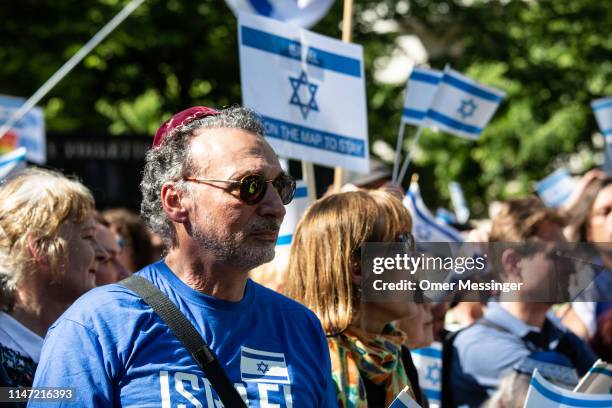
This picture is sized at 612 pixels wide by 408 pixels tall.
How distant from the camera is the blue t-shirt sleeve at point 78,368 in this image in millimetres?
2354

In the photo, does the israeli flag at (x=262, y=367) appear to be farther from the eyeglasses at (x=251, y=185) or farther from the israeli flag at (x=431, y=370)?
the israeli flag at (x=431, y=370)

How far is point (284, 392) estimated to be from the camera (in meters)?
2.57

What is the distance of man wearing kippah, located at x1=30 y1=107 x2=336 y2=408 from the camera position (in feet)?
7.89

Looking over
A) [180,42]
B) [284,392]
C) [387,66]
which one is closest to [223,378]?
[284,392]

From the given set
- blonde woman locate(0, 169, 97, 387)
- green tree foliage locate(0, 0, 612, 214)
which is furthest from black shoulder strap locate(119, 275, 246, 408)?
green tree foliage locate(0, 0, 612, 214)

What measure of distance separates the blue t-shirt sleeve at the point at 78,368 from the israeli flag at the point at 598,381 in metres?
1.41

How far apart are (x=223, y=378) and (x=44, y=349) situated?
1.38ft

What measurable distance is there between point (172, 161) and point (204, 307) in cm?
40

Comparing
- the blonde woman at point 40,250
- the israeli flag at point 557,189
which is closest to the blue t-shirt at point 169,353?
the blonde woman at point 40,250

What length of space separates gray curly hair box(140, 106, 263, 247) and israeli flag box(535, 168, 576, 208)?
5946 millimetres

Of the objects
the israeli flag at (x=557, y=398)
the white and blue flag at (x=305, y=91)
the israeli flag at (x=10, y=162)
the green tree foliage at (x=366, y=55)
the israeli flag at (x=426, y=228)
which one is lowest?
the israeli flag at (x=557, y=398)

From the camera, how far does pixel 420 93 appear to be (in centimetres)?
620

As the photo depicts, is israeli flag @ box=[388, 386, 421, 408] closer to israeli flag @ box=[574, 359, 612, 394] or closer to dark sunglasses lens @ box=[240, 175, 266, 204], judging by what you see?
dark sunglasses lens @ box=[240, 175, 266, 204]

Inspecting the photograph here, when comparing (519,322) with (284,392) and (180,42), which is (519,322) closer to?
(284,392)
